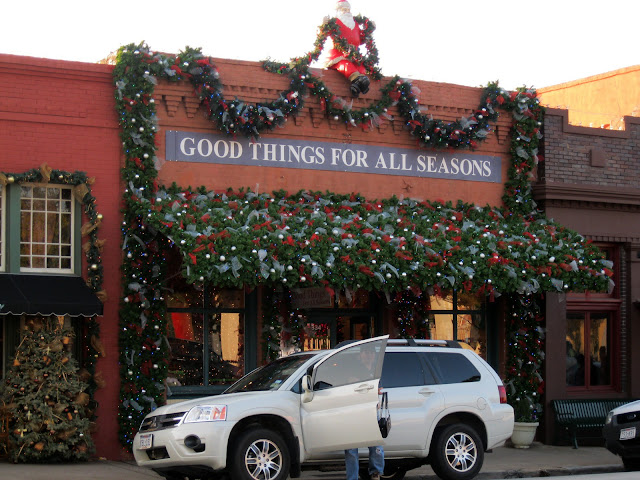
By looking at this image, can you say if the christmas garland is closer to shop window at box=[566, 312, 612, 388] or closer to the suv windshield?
shop window at box=[566, 312, 612, 388]

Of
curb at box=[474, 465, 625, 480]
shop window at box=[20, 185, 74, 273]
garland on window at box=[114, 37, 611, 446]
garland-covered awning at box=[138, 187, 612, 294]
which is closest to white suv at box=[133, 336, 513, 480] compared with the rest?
curb at box=[474, 465, 625, 480]

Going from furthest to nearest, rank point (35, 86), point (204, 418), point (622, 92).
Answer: point (622, 92), point (35, 86), point (204, 418)

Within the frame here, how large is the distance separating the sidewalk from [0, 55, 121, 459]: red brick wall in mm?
1590

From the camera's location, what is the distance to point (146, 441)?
1124 centimetres

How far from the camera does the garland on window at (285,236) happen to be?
13898 millimetres

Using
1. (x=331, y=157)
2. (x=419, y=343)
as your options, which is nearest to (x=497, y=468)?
(x=419, y=343)

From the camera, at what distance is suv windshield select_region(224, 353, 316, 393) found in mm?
11836

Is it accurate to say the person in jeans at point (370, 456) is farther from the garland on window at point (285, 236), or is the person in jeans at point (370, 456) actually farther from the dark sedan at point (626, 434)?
the dark sedan at point (626, 434)

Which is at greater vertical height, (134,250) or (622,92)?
(622,92)

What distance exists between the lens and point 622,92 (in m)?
24.6

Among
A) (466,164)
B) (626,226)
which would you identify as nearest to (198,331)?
(466,164)

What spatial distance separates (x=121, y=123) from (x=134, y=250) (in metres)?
2.02

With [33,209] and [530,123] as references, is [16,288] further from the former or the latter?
[530,123]

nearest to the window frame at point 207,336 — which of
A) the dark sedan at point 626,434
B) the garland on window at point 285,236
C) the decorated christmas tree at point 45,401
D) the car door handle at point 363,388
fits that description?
the garland on window at point 285,236
